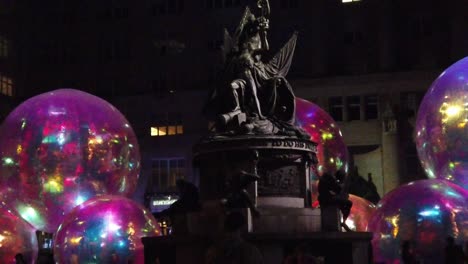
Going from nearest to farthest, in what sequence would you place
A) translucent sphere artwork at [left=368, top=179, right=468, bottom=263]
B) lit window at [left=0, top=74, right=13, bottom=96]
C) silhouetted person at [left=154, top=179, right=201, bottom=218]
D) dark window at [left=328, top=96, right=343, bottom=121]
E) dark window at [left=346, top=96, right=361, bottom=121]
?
silhouetted person at [left=154, top=179, right=201, bottom=218] < translucent sphere artwork at [left=368, top=179, right=468, bottom=263] < dark window at [left=346, top=96, right=361, bottom=121] < dark window at [left=328, top=96, right=343, bottom=121] < lit window at [left=0, top=74, right=13, bottom=96]

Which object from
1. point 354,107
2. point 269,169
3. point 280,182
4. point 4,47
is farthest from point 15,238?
point 4,47

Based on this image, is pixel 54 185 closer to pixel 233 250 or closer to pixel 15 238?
pixel 15 238

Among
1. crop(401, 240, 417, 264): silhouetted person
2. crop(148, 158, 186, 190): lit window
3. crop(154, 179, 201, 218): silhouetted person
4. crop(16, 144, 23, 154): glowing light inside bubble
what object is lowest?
crop(148, 158, 186, 190): lit window

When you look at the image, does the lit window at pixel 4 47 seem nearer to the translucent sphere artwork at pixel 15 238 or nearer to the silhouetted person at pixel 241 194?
the translucent sphere artwork at pixel 15 238

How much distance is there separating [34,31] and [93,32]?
4.99m

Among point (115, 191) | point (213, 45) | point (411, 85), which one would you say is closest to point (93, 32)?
point (213, 45)

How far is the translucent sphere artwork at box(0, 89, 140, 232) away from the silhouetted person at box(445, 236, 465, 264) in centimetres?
910

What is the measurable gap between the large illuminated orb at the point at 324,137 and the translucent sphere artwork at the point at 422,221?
389 centimetres

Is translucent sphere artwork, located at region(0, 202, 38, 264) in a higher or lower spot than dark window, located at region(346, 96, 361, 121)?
lower

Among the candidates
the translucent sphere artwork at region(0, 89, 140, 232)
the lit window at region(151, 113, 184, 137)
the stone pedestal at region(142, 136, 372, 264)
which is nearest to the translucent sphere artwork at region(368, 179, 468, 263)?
the stone pedestal at region(142, 136, 372, 264)

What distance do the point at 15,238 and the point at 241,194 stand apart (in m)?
6.95

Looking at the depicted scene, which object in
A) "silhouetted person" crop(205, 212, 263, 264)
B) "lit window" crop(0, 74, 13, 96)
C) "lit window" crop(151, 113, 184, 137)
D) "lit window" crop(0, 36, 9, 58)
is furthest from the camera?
"lit window" crop(0, 36, 9, 58)

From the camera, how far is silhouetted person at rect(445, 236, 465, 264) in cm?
1568

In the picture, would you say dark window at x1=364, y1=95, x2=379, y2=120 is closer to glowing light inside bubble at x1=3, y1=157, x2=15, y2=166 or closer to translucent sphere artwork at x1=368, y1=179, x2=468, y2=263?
translucent sphere artwork at x1=368, y1=179, x2=468, y2=263
